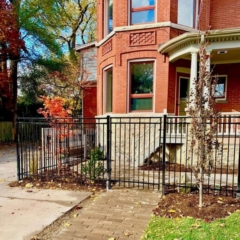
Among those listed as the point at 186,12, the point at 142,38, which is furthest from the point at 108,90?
the point at 186,12

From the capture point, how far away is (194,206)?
3.98 meters

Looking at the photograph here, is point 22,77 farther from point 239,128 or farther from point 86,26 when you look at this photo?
point 239,128

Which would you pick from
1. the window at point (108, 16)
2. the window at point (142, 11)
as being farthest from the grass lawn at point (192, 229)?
the window at point (108, 16)

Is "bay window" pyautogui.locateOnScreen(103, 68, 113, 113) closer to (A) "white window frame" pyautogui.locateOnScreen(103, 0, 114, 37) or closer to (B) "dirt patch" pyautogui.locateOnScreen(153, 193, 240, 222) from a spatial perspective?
(A) "white window frame" pyautogui.locateOnScreen(103, 0, 114, 37)

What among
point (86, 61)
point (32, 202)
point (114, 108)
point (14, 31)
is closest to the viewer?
point (32, 202)

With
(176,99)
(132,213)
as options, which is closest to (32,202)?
(132,213)

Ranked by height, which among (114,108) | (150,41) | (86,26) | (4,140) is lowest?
(4,140)

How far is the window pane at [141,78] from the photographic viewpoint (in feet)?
27.9

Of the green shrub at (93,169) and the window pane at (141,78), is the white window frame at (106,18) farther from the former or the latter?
the green shrub at (93,169)

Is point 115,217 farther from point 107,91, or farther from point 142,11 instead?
point 142,11

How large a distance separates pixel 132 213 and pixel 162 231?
778 mm

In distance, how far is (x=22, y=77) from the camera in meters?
14.7

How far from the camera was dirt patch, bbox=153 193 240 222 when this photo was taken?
3.70m

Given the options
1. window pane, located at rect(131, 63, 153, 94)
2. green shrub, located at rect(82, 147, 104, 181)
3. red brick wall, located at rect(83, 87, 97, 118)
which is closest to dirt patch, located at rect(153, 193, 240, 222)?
green shrub, located at rect(82, 147, 104, 181)
